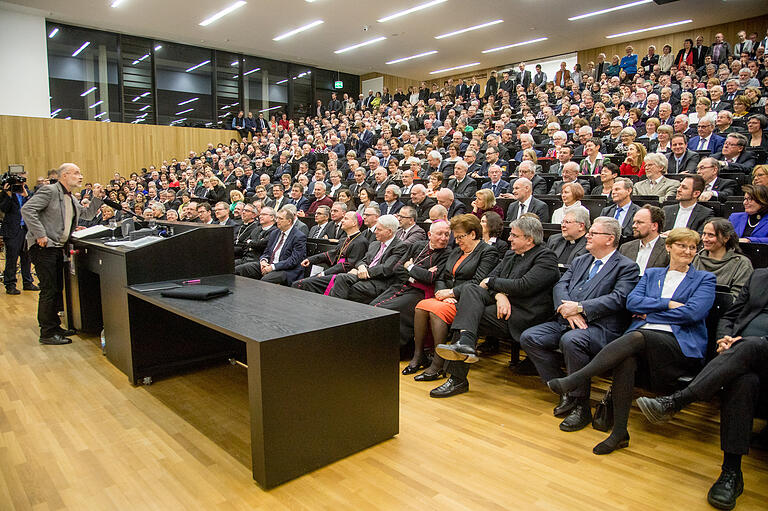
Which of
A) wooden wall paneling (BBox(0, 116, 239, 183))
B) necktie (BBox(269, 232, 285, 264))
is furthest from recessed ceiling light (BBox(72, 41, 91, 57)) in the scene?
necktie (BBox(269, 232, 285, 264))

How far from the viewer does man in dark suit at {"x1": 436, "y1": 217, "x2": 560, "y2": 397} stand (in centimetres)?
283

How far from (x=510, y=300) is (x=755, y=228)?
171 centimetres

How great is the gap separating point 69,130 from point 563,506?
14.2 meters

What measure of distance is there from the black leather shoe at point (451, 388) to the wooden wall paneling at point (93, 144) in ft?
42.0

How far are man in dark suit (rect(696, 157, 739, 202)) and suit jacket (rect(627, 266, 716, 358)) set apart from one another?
6.31ft

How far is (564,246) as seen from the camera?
3.35m

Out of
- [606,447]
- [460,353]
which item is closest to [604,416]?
[606,447]

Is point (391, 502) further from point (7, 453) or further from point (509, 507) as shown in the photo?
point (7, 453)

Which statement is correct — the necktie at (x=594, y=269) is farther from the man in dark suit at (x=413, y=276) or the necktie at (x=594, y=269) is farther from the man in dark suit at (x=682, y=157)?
the man in dark suit at (x=682, y=157)

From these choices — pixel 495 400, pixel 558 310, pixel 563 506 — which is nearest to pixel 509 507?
pixel 563 506

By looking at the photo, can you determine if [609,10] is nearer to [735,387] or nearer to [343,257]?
[343,257]

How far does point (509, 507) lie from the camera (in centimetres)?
174

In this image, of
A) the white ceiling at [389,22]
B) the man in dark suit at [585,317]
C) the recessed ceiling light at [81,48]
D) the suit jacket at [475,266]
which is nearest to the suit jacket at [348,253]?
the suit jacket at [475,266]

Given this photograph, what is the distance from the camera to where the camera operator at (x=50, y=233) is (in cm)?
361
